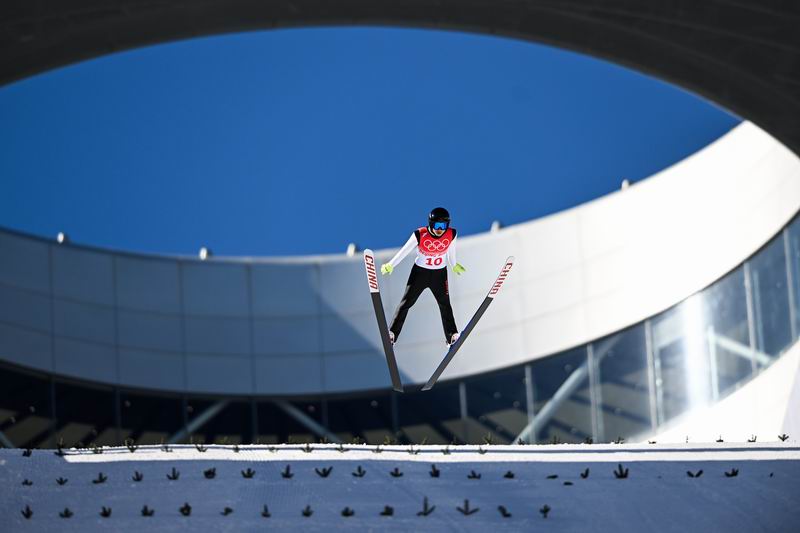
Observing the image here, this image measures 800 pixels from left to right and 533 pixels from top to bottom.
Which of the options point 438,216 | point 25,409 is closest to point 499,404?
point 25,409

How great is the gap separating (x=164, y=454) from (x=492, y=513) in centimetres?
407

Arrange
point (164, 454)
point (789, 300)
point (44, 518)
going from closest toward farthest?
1. point (44, 518)
2. point (164, 454)
3. point (789, 300)

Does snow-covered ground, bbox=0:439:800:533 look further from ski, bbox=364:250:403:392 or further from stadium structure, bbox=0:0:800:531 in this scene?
stadium structure, bbox=0:0:800:531

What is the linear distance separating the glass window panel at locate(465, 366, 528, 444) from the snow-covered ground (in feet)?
48.5

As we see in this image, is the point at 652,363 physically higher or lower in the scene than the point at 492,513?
higher

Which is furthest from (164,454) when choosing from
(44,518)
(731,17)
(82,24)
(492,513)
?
(731,17)

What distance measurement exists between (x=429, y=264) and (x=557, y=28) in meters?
3.77

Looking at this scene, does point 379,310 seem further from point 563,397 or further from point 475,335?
point 475,335

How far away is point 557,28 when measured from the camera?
19484 mm

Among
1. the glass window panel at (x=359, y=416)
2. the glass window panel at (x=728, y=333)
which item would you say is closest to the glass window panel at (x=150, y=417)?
the glass window panel at (x=359, y=416)

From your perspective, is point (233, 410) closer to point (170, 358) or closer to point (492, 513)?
point (170, 358)

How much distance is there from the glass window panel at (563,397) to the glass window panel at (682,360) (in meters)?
1.72

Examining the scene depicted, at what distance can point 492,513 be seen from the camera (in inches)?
557

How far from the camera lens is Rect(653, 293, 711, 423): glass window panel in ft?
96.1
